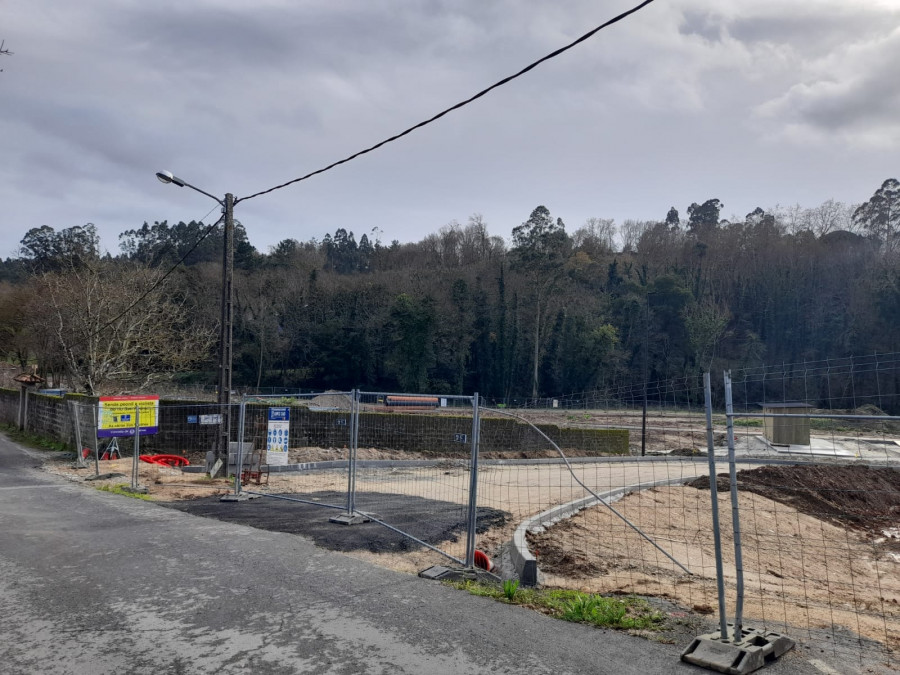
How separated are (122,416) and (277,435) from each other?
7.13m

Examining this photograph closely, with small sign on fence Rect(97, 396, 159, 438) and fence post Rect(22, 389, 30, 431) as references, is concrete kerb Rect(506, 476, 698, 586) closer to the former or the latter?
small sign on fence Rect(97, 396, 159, 438)

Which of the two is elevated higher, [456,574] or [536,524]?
[456,574]

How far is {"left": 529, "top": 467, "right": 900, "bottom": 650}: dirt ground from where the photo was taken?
22.3 feet

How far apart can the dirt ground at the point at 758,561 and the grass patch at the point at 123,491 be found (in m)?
8.01

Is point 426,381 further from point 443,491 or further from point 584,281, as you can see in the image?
point 443,491

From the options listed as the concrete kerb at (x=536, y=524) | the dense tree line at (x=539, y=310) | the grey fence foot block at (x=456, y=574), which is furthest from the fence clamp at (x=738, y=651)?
the dense tree line at (x=539, y=310)

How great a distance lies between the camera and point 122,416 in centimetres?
1831

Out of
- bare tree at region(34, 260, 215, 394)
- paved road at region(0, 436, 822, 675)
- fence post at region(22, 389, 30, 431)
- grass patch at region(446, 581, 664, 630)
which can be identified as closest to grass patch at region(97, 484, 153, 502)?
paved road at region(0, 436, 822, 675)

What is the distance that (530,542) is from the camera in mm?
9922

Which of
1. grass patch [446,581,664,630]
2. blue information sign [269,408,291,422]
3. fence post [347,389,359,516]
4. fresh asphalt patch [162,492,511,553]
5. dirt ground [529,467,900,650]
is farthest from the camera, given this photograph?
blue information sign [269,408,291,422]

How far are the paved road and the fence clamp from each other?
0.09m

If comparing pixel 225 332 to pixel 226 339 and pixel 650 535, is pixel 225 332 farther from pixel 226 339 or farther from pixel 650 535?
pixel 650 535

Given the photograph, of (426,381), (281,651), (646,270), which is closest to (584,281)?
(646,270)

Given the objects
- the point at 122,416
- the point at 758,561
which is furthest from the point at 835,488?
the point at 122,416
